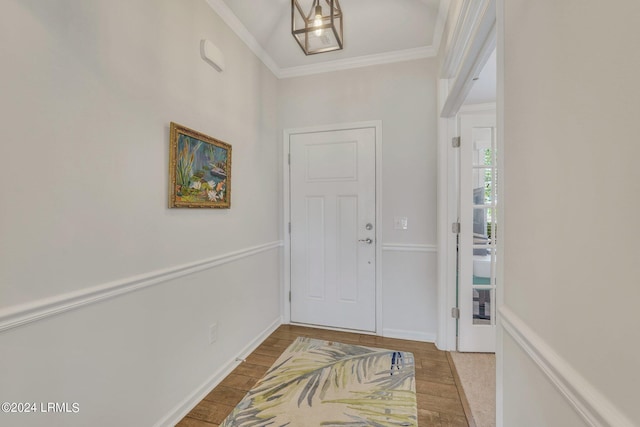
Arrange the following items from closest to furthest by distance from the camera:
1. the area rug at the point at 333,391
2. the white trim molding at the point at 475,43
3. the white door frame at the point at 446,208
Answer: the white trim molding at the point at 475,43 < the area rug at the point at 333,391 < the white door frame at the point at 446,208

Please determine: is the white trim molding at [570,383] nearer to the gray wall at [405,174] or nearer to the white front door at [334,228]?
the gray wall at [405,174]

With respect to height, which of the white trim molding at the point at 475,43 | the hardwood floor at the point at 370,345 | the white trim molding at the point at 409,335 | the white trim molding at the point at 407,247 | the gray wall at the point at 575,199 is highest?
the white trim molding at the point at 475,43

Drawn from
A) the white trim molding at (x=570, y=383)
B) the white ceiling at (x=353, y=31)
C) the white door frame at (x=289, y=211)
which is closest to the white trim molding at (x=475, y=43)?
the white ceiling at (x=353, y=31)

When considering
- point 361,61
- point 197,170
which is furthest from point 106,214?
point 361,61

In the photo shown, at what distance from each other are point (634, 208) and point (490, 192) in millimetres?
2111

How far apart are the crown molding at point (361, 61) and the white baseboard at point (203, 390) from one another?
260cm

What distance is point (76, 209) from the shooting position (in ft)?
3.79

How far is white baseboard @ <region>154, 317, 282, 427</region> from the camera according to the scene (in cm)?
161

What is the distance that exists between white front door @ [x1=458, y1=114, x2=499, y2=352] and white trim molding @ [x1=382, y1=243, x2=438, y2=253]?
0.26 m

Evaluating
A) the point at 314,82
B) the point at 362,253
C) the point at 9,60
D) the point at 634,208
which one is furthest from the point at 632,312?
the point at 314,82

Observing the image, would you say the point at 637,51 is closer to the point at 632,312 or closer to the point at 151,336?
the point at 632,312

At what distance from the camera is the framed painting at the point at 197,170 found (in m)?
1.62

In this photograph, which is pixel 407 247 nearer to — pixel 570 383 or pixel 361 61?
pixel 361 61

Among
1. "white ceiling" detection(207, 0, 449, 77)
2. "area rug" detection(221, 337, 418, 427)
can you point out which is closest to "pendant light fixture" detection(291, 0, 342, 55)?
"white ceiling" detection(207, 0, 449, 77)
